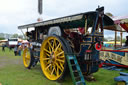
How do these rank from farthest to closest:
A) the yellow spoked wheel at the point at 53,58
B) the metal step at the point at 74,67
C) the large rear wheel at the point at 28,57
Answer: the large rear wheel at the point at 28,57
the yellow spoked wheel at the point at 53,58
the metal step at the point at 74,67

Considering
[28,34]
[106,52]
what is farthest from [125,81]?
[28,34]

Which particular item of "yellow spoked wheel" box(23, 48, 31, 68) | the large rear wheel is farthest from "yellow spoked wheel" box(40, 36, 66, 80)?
"yellow spoked wheel" box(23, 48, 31, 68)

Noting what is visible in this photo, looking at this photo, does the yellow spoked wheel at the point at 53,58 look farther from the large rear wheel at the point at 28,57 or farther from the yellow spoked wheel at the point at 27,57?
the yellow spoked wheel at the point at 27,57

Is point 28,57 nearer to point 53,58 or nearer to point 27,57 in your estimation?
point 27,57

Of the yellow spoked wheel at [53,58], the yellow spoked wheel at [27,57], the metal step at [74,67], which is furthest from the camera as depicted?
the yellow spoked wheel at [27,57]

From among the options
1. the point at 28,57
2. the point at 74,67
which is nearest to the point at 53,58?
the point at 74,67

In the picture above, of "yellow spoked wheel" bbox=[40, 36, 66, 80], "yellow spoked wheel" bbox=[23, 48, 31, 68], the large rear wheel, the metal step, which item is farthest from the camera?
"yellow spoked wheel" bbox=[23, 48, 31, 68]

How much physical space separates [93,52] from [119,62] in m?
3.46

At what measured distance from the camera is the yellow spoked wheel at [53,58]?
15.8 feet

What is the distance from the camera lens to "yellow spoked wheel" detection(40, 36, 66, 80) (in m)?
4.82

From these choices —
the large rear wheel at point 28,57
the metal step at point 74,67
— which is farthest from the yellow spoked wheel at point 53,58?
the large rear wheel at point 28,57

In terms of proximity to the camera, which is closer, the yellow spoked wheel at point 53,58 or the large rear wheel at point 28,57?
the yellow spoked wheel at point 53,58

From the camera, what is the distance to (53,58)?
16.7ft

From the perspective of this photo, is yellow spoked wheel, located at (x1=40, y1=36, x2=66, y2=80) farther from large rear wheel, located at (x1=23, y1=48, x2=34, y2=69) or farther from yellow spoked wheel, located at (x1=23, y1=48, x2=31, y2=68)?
yellow spoked wheel, located at (x1=23, y1=48, x2=31, y2=68)
